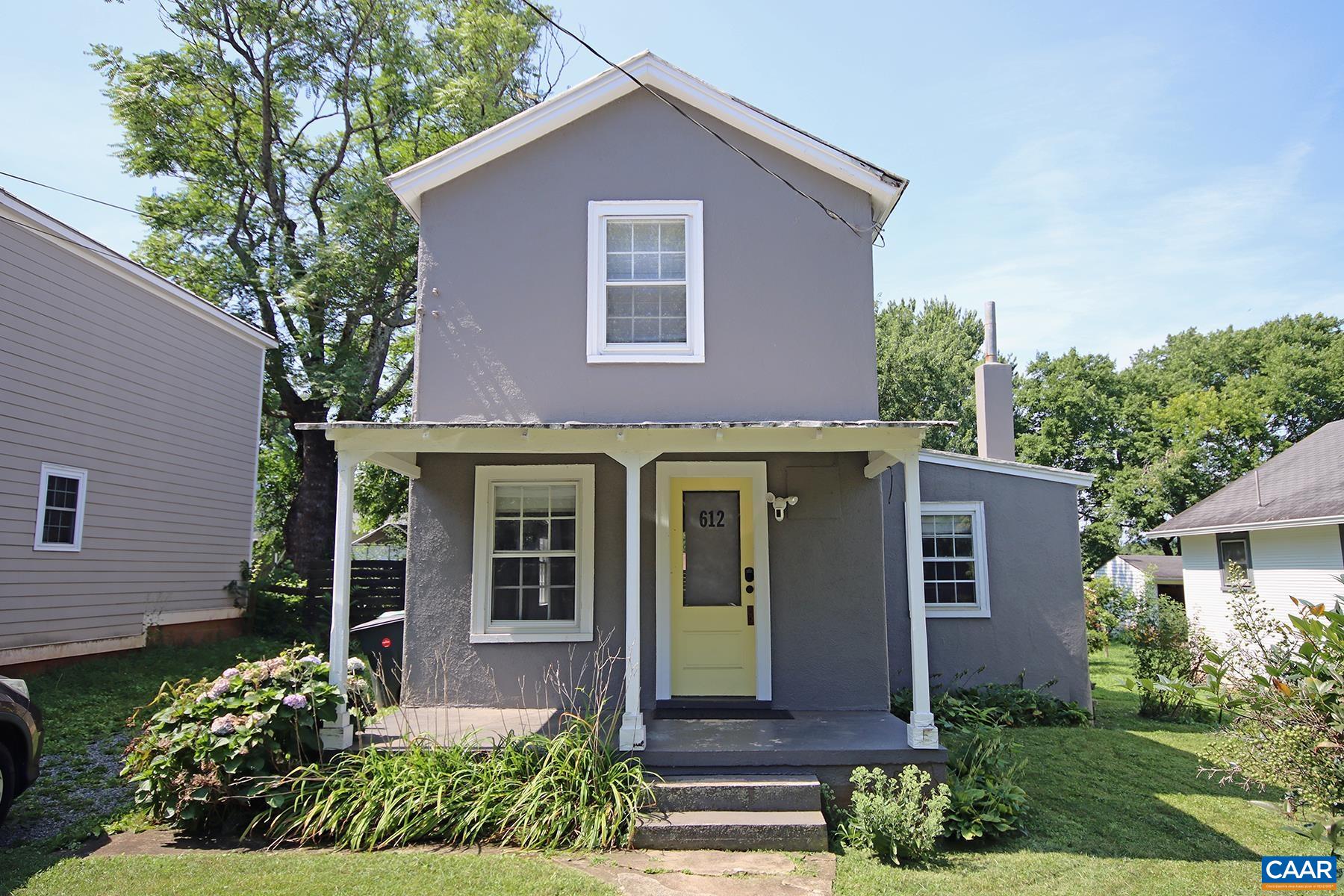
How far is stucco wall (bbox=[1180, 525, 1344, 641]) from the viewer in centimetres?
1310

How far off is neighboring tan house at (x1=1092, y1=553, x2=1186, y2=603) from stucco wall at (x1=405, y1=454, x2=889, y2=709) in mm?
19448

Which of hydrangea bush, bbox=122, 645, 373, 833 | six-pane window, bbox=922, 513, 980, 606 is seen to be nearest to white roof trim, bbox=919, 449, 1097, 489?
six-pane window, bbox=922, 513, 980, 606

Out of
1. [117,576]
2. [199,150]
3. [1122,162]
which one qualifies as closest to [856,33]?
[1122,162]

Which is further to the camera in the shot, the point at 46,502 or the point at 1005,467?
the point at 46,502

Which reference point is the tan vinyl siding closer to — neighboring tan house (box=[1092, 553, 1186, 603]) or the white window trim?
the white window trim

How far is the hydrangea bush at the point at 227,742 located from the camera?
5586 mm

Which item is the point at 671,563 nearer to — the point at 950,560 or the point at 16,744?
the point at 950,560

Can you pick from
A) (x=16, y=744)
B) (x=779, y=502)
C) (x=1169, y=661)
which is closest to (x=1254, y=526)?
(x=1169, y=661)

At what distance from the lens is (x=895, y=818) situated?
5.40m

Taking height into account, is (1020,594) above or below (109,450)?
below

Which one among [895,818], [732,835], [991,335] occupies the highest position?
[991,335]

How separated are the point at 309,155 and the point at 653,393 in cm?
1684

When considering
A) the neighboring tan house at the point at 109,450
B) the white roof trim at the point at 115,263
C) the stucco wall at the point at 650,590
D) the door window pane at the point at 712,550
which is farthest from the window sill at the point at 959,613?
the white roof trim at the point at 115,263

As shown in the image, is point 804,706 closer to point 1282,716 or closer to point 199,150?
Result: point 1282,716
